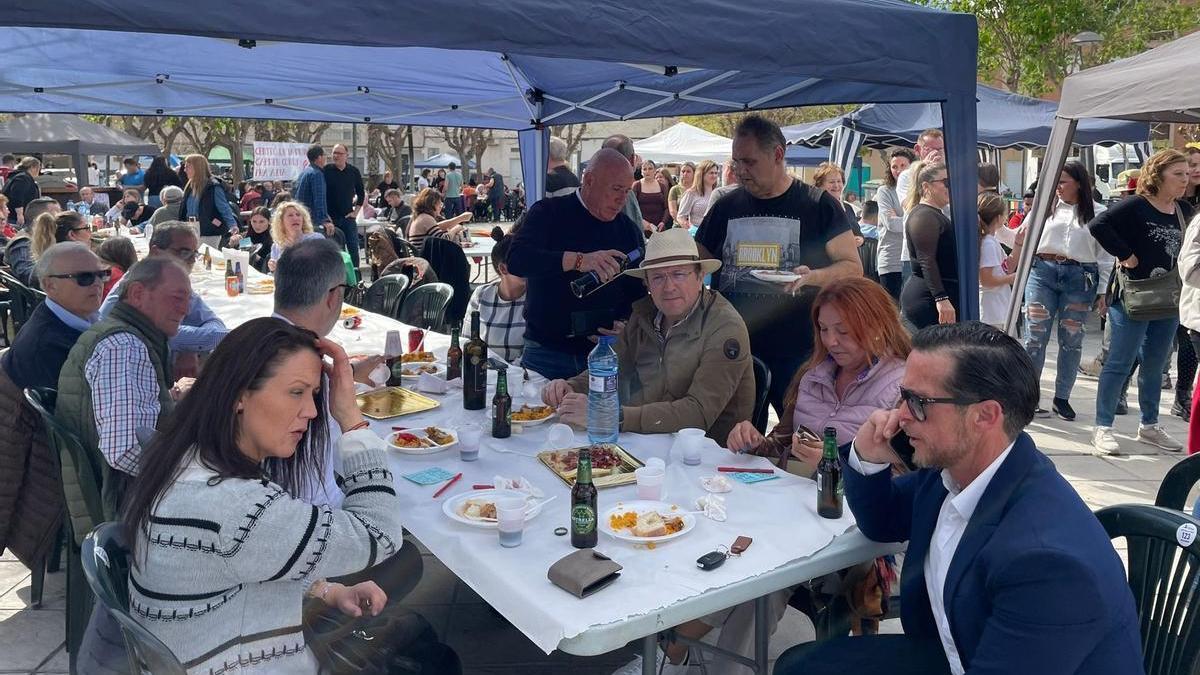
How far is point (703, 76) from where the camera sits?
211 inches

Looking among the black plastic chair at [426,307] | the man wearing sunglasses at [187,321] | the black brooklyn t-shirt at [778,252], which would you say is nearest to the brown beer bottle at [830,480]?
the black brooklyn t-shirt at [778,252]

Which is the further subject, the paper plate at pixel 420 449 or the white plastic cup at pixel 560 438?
the white plastic cup at pixel 560 438

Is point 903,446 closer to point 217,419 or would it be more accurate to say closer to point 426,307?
point 217,419

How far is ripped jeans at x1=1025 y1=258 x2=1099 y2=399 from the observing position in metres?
6.43

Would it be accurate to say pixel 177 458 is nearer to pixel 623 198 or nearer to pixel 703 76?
pixel 623 198

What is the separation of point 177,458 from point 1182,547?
7.20 feet

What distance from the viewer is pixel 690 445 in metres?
2.90

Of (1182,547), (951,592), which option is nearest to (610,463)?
Answer: (951,592)

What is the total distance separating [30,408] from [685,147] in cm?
1820

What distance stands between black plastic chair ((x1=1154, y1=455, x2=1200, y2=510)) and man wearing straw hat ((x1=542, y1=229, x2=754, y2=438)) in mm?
1367

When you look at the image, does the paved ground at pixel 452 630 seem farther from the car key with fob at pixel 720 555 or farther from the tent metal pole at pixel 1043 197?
the tent metal pole at pixel 1043 197

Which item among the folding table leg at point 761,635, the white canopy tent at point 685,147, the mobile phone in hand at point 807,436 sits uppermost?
the white canopy tent at point 685,147

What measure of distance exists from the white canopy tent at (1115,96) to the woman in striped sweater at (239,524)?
479cm

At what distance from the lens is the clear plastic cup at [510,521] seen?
2252mm
